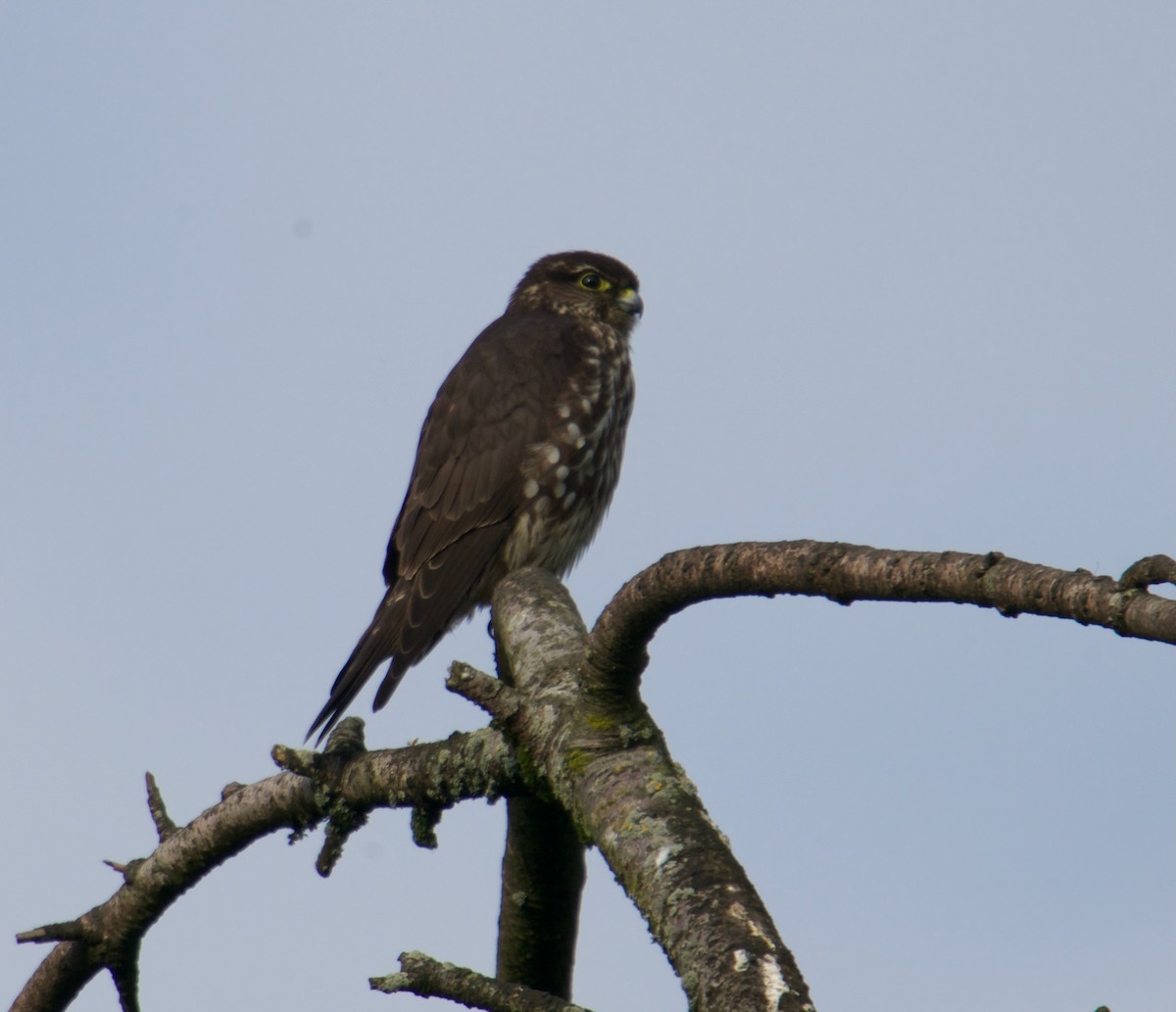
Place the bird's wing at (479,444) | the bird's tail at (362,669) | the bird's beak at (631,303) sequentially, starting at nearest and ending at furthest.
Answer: the bird's tail at (362,669), the bird's wing at (479,444), the bird's beak at (631,303)

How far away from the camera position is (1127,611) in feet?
5.41

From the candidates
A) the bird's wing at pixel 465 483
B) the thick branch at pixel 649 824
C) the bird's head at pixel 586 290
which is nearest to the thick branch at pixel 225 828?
the thick branch at pixel 649 824

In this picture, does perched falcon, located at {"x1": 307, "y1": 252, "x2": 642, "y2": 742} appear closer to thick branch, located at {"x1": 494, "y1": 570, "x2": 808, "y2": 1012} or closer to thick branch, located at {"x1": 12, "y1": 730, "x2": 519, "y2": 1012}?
thick branch, located at {"x1": 12, "y1": 730, "x2": 519, "y2": 1012}

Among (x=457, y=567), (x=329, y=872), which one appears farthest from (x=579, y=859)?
(x=457, y=567)

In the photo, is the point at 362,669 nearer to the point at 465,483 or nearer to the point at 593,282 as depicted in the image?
the point at 465,483

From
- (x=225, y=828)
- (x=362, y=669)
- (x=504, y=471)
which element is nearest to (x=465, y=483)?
(x=504, y=471)

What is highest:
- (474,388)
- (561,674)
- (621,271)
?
(621,271)

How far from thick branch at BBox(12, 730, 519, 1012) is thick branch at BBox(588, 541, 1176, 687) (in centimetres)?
69

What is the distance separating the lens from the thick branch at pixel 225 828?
3.20 meters

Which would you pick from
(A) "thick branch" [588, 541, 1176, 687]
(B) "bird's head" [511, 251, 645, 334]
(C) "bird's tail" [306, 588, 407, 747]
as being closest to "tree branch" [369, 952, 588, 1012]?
(A) "thick branch" [588, 541, 1176, 687]

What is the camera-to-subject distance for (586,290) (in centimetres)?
688

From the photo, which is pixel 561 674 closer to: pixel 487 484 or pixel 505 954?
pixel 505 954

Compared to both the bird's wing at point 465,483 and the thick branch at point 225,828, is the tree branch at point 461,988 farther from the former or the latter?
the bird's wing at point 465,483

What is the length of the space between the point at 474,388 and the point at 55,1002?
111 inches
